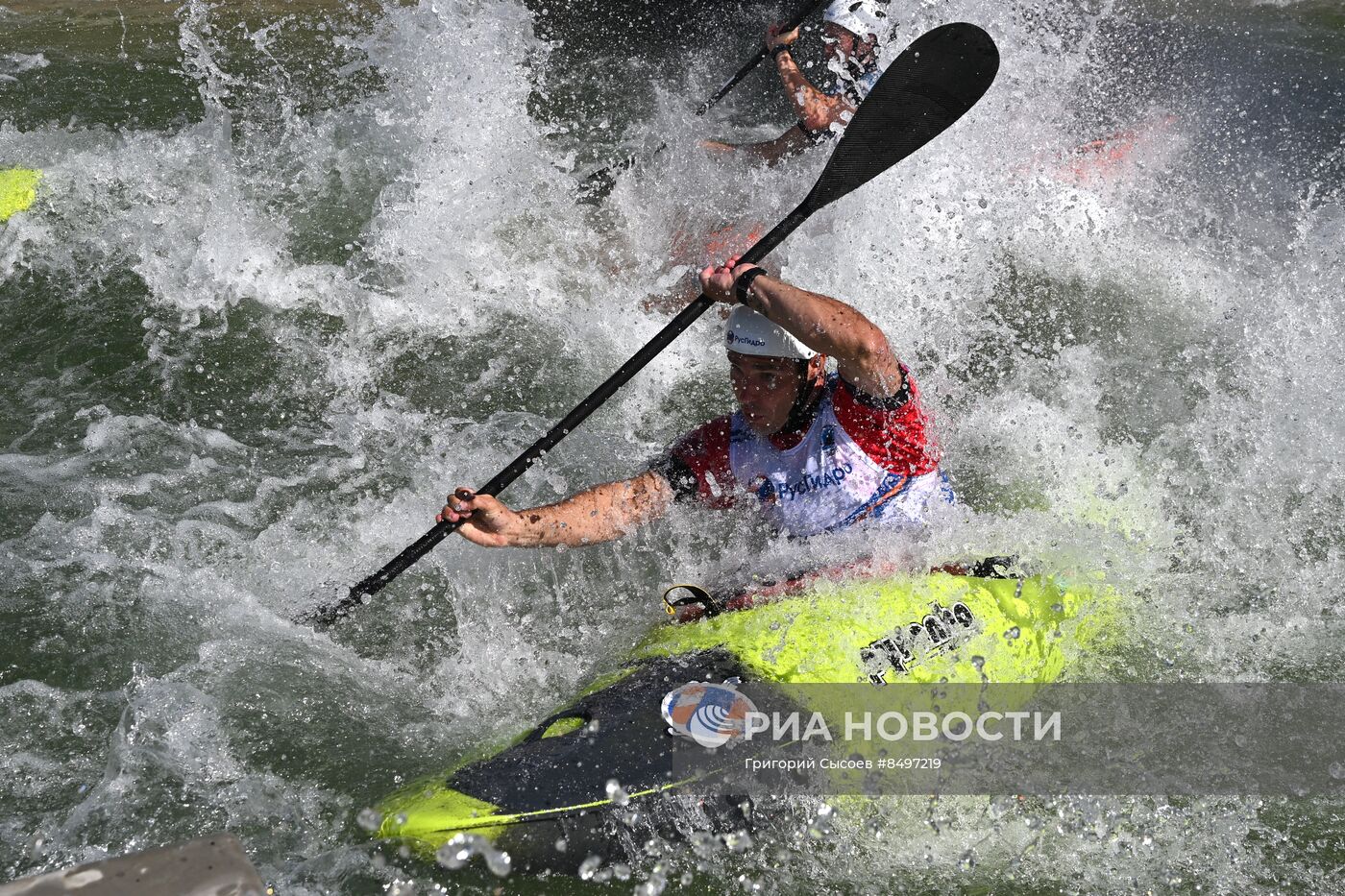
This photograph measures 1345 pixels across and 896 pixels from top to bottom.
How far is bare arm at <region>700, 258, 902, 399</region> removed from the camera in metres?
3.01

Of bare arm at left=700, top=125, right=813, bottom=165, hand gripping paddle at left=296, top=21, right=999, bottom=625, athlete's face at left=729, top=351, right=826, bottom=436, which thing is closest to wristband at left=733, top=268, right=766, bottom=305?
athlete's face at left=729, top=351, right=826, bottom=436

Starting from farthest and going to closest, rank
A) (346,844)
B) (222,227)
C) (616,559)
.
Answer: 1. (222,227)
2. (616,559)
3. (346,844)

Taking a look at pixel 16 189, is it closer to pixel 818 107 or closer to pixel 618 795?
pixel 818 107

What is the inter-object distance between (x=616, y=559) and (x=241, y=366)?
2.26 meters

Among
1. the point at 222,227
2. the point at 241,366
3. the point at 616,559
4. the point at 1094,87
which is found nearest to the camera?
the point at 616,559

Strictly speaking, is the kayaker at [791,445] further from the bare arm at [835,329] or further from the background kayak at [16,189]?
the background kayak at [16,189]

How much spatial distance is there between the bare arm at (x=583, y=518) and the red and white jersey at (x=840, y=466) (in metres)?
0.27

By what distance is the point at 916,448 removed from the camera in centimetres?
332

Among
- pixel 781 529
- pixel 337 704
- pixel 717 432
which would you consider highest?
pixel 717 432

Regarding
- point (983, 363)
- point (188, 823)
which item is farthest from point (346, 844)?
point (983, 363)

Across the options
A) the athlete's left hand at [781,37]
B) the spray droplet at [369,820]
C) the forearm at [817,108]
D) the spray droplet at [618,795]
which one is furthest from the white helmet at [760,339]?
the athlete's left hand at [781,37]

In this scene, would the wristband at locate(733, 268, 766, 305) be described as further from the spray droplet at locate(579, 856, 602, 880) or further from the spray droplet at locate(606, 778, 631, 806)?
the spray droplet at locate(579, 856, 602, 880)

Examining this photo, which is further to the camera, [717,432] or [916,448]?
[717,432]

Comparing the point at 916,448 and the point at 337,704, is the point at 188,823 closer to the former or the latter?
the point at 337,704
